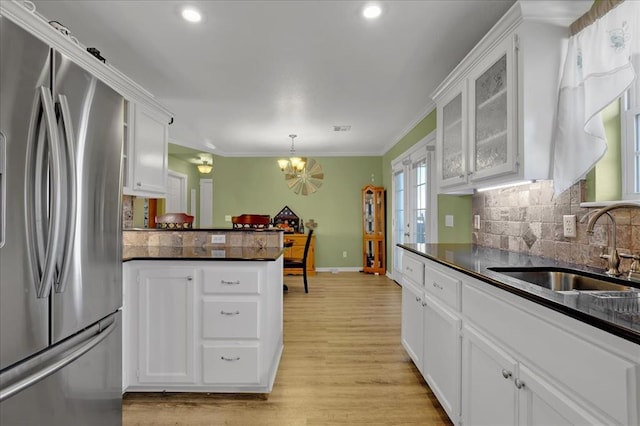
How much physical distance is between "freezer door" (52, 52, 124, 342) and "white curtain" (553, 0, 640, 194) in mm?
2088

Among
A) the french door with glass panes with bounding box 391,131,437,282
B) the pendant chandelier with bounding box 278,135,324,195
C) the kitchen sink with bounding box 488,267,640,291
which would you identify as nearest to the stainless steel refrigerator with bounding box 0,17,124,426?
the kitchen sink with bounding box 488,267,640,291

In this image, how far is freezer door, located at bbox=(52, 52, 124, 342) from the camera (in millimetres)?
1044

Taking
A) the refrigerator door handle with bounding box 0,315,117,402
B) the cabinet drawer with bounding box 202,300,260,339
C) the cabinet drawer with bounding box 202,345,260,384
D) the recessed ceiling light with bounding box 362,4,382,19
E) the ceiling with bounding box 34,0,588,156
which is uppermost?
the ceiling with bounding box 34,0,588,156

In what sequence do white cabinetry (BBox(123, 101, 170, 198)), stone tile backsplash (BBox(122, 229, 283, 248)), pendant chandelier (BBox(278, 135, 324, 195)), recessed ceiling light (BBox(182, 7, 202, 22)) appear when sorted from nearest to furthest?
recessed ceiling light (BBox(182, 7, 202, 22)), white cabinetry (BBox(123, 101, 170, 198)), stone tile backsplash (BBox(122, 229, 283, 248)), pendant chandelier (BBox(278, 135, 324, 195))

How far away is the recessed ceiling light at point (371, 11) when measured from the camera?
189 cm

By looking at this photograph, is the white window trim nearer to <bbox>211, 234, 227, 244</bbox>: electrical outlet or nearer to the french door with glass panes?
the french door with glass panes

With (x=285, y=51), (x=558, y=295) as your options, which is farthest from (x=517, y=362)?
(x=285, y=51)

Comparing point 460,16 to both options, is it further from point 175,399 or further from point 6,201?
point 175,399

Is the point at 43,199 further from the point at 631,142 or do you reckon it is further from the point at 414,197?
the point at 414,197

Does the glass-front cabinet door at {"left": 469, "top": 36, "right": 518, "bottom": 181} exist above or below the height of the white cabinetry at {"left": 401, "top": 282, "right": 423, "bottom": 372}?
above

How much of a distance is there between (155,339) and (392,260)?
427cm

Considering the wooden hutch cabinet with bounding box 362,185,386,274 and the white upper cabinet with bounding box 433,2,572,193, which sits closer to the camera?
the white upper cabinet with bounding box 433,2,572,193

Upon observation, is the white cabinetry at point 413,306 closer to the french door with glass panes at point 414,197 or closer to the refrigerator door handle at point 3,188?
the french door with glass panes at point 414,197

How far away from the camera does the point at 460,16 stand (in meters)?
1.99
